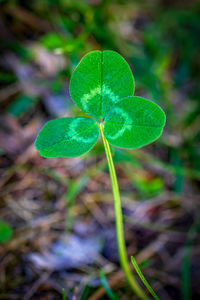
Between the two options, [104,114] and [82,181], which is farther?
Result: [82,181]

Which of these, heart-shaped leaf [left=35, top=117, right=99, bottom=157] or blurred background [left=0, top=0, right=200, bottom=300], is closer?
heart-shaped leaf [left=35, top=117, right=99, bottom=157]

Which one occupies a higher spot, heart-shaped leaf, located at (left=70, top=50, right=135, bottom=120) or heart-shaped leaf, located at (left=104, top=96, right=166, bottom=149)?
heart-shaped leaf, located at (left=70, top=50, right=135, bottom=120)

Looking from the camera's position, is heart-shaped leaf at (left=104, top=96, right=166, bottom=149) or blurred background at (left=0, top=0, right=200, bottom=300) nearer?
heart-shaped leaf at (left=104, top=96, right=166, bottom=149)

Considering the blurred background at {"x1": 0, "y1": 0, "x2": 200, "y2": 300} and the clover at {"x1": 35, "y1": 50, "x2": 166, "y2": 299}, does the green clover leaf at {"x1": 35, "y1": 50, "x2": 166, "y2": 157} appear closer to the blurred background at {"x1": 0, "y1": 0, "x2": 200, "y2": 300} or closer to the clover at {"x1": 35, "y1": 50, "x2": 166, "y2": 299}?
the clover at {"x1": 35, "y1": 50, "x2": 166, "y2": 299}

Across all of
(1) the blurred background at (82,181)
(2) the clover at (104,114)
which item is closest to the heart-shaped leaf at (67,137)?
(2) the clover at (104,114)

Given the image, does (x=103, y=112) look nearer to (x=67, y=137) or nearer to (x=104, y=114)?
(x=104, y=114)

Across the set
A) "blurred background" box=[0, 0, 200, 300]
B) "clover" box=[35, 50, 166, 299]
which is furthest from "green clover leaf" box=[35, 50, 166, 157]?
"blurred background" box=[0, 0, 200, 300]

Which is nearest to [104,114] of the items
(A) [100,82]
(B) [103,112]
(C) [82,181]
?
(B) [103,112]

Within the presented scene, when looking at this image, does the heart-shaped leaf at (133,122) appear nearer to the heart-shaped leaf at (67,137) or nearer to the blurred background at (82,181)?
the heart-shaped leaf at (67,137)
